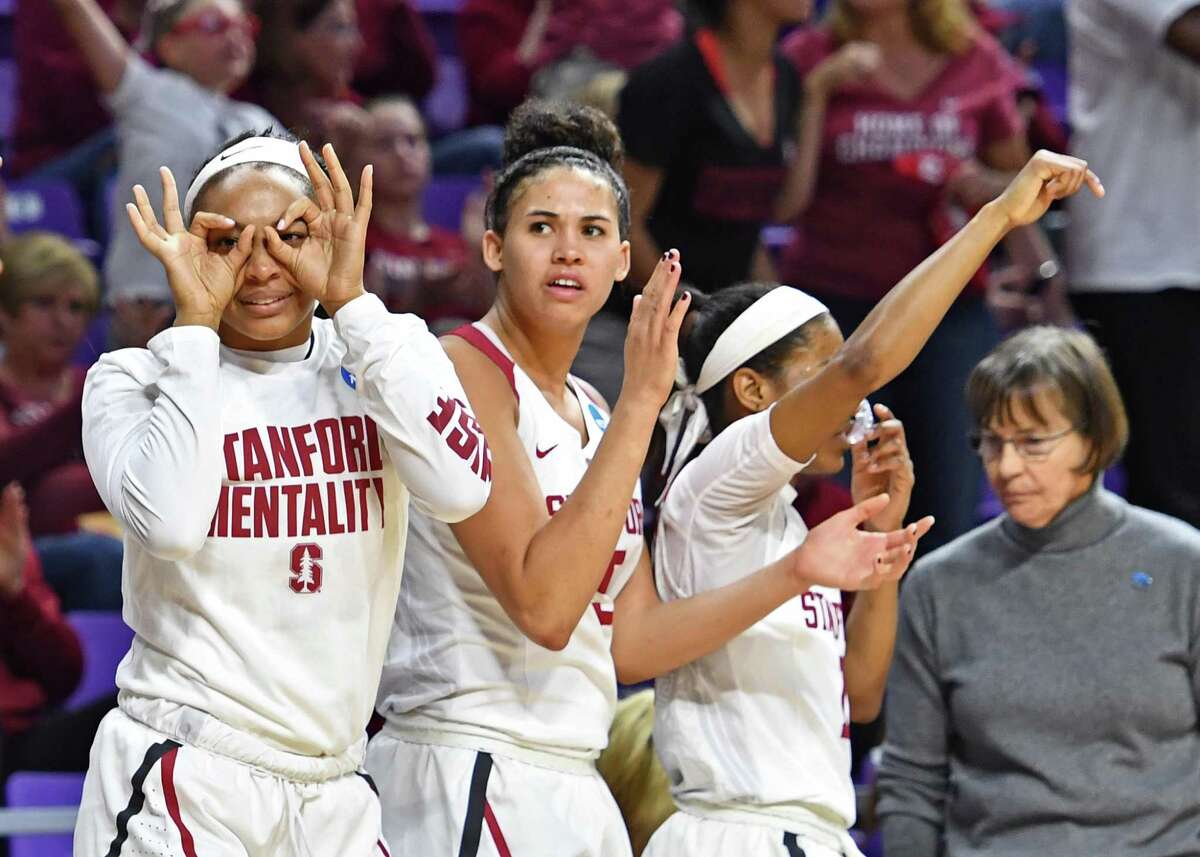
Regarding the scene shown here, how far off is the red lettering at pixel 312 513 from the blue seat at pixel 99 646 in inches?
85.6

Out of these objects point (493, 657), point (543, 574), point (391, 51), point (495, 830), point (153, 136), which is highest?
point (391, 51)

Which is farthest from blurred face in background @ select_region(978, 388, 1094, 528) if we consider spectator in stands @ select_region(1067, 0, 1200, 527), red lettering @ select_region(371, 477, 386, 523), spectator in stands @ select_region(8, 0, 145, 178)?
spectator in stands @ select_region(8, 0, 145, 178)

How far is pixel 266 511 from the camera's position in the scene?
2758mm

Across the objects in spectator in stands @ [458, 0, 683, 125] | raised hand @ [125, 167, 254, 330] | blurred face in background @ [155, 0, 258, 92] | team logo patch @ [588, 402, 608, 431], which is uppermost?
spectator in stands @ [458, 0, 683, 125]

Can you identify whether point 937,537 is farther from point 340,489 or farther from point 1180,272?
point 340,489

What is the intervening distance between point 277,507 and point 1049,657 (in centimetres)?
169

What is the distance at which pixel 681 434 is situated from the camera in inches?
141

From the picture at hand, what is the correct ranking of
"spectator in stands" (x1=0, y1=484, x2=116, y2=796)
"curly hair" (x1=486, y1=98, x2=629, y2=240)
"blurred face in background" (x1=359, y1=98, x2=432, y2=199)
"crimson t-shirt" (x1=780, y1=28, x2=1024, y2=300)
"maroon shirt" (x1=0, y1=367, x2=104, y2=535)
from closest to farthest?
"curly hair" (x1=486, y1=98, x2=629, y2=240), "spectator in stands" (x1=0, y1=484, x2=116, y2=796), "maroon shirt" (x1=0, y1=367, x2=104, y2=535), "crimson t-shirt" (x1=780, y1=28, x2=1024, y2=300), "blurred face in background" (x1=359, y1=98, x2=432, y2=199)

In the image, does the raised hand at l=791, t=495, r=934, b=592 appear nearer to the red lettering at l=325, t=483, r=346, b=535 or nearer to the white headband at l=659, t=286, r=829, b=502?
the white headband at l=659, t=286, r=829, b=502

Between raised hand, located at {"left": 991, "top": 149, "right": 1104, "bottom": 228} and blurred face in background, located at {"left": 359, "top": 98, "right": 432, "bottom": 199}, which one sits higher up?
blurred face in background, located at {"left": 359, "top": 98, "right": 432, "bottom": 199}

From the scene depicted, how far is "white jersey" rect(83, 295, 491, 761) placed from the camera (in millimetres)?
2709

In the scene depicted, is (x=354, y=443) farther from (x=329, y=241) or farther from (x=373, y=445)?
(x=329, y=241)

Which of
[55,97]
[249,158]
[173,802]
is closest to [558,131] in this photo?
[249,158]

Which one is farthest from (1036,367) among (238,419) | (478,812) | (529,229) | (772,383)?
(238,419)
